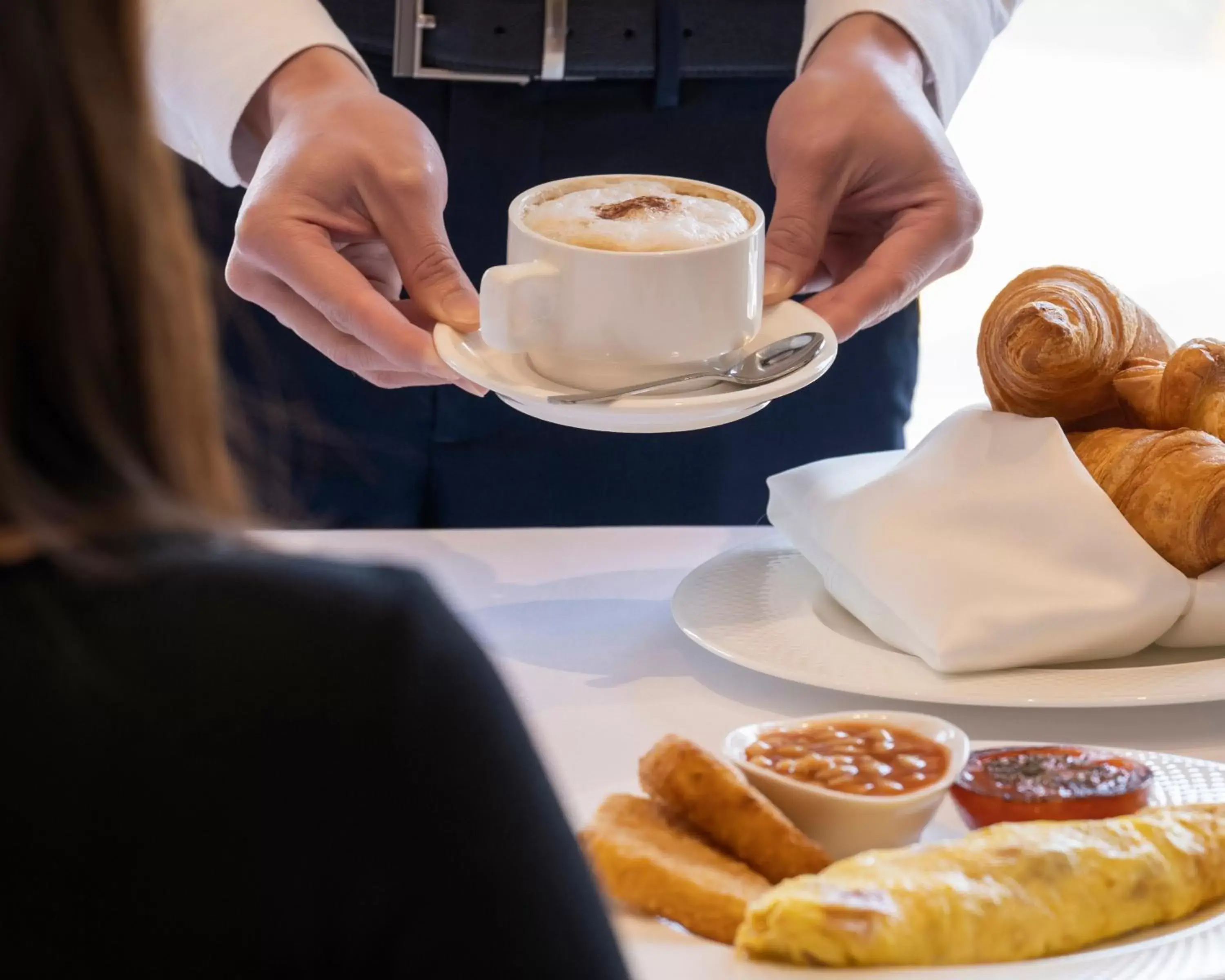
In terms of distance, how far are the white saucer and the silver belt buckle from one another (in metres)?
0.41

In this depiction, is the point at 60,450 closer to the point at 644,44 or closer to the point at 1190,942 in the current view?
the point at 1190,942

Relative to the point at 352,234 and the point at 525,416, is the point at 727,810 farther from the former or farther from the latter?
the point at 525,416

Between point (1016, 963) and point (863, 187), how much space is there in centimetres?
71

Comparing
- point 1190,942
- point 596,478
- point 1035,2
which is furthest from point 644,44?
point 1035,2

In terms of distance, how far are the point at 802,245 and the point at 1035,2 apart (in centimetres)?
432

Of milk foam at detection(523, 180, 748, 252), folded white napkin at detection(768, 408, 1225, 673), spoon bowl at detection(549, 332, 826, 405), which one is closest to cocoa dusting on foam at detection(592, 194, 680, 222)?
milk foam at detection(523, 180, 748, 252)

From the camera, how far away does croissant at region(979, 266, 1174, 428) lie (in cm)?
114

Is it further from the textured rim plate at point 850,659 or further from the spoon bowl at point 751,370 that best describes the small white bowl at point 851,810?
the spoon bowl at point 751,370

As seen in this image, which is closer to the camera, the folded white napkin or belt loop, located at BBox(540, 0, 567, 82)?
the folded white napkin

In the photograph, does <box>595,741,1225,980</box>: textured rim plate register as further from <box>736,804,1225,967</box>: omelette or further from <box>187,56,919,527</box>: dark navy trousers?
<box>187,56,919,527</box>: dark navy trousers

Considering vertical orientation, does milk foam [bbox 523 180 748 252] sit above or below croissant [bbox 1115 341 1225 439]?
above

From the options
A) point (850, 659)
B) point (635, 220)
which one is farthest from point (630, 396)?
point (850, 659)

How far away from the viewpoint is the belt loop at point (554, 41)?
1383mm

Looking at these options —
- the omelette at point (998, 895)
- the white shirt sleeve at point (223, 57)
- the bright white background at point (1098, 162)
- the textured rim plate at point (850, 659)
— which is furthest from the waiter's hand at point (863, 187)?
the bright white background at point (1098, 162)
